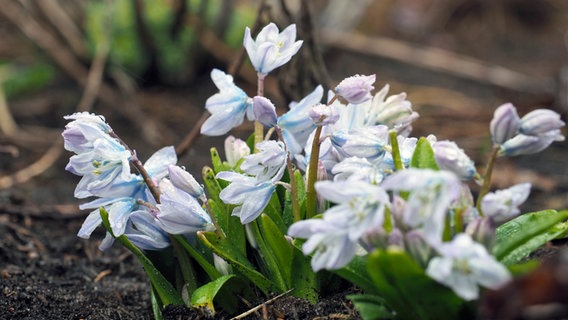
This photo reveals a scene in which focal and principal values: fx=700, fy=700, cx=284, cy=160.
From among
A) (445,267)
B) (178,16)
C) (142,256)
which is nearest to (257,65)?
(142,256)

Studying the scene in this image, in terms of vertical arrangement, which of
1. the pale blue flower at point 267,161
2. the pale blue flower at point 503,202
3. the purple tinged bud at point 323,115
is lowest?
the pale blue flower at point 503,202

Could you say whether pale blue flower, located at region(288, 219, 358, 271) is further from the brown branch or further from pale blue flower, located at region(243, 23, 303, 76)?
the brown branch

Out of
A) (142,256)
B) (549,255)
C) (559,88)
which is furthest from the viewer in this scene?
(559,88)

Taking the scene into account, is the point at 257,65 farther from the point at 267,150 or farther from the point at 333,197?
the point at 333,197

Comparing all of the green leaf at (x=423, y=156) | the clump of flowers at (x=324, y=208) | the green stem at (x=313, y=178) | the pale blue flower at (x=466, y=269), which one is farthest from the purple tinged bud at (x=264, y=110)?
the pale blue flower at (x=466, y=269)

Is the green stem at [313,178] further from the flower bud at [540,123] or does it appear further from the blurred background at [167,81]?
the blurred background at [167,81]

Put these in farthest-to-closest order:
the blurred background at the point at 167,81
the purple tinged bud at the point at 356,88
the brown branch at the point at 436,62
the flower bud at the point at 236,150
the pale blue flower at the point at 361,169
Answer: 1. the brown branch at the point at 436,62
2. the blurred background at the point at 167,81
3. the flower bud at the point at 236,150
4. the purple tinged bud at the point at 356,88
5. the pale blue flower at the point at 361,169

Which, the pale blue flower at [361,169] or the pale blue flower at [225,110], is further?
the pale blue flower at [225,110]
